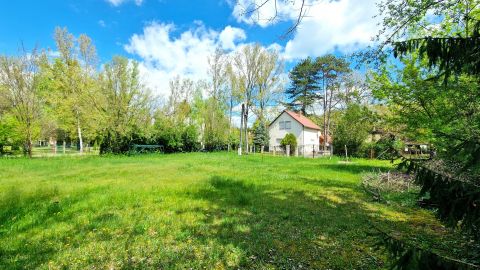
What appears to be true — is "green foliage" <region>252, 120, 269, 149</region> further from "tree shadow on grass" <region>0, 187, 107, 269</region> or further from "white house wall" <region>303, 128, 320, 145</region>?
"tree shadow on grass" <region>0, 187, 107, 269</region>

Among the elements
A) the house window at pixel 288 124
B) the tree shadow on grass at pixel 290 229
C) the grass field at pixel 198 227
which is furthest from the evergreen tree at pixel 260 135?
the tree shadow on grass at pixel 290 229

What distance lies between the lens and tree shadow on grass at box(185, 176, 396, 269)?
12.7ft

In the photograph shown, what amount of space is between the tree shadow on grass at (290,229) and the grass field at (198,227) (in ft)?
0.06

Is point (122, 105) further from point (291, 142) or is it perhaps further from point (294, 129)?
point (294, 129)

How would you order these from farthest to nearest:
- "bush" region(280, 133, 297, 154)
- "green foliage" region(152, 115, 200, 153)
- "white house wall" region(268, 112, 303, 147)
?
"white house wall" region(268, 112, 303, 147) < "bush" region(280, 133, 297, 154) < "green foliage" region(152, 115, 200, 153)

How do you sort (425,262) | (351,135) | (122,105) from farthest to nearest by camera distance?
1. (351,135)
2. (122,105)
3. (425,262)

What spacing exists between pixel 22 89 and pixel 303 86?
118ft

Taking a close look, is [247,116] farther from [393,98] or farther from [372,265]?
[372,265]

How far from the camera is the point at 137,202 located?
6754 millimetres

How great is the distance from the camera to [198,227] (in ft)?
16.5

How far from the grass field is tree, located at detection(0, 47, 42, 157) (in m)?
15.2

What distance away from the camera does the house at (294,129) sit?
130ft

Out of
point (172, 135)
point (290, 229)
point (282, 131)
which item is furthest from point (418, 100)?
point (282, 131)

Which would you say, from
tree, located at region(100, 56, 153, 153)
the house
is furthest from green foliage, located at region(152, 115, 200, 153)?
the house
